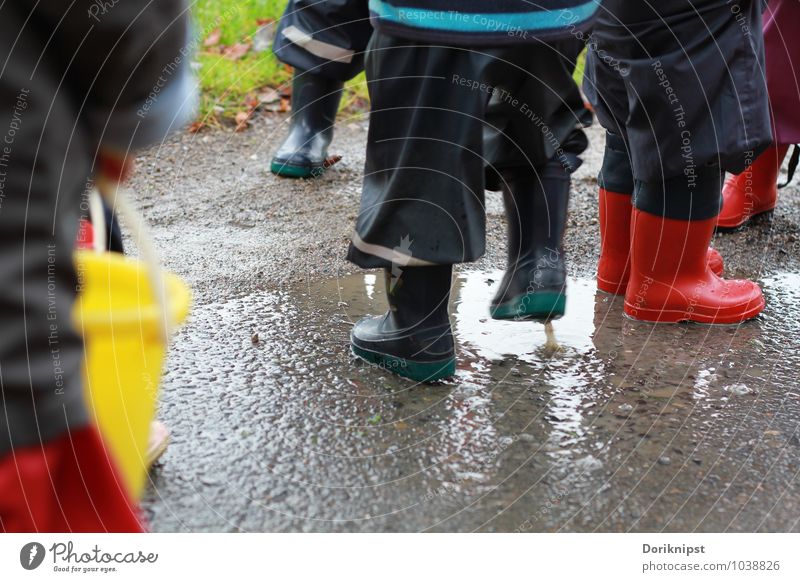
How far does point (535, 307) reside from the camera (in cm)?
140

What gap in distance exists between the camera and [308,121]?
95.0 inches

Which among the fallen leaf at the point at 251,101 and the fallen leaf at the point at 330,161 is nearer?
the fallen leaf at the point at 330,161

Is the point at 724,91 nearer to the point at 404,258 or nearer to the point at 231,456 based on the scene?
the point at 404,258

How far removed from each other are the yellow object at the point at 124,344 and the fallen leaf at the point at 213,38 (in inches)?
88.2

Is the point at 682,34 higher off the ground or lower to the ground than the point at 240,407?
higher

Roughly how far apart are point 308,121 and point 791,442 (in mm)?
1589

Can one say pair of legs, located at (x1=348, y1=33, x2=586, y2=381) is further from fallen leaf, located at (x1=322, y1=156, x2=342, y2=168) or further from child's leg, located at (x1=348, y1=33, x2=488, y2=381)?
fallen leaf, located at (x1=322, y1=156, x2=342, y2=168)

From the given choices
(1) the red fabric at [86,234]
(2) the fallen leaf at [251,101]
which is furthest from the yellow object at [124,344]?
(2) the fallen leaf at [251,101]

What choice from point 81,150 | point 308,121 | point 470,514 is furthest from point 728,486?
point 308,121

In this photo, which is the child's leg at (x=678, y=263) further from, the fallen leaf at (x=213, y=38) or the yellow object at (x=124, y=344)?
the fallen leaf at (x=213, y=38)

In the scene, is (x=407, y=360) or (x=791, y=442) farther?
(x=407, y=360)

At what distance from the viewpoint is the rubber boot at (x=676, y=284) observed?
5.26ft

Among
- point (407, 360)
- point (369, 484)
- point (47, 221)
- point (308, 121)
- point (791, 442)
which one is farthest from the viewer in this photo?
point (308, 121)
